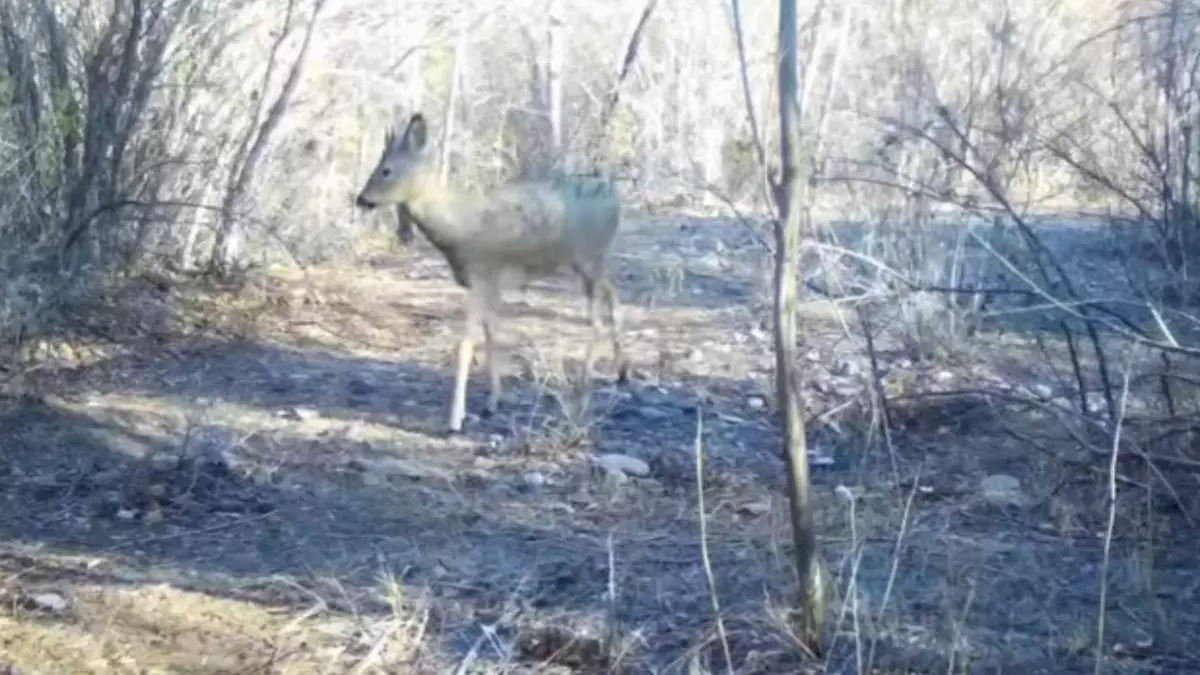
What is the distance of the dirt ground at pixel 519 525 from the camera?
5.59 m

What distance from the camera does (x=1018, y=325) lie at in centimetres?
1053

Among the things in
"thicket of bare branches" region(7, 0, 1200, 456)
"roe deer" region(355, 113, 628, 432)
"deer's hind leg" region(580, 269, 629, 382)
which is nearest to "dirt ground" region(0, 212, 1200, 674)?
"deer's hind leg" region(580, 269, 629, 382)

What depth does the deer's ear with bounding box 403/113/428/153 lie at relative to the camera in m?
8.93

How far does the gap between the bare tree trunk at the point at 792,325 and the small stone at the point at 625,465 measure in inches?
83.6

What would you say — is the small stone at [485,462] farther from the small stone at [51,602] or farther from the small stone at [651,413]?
the small stone at [51,602]

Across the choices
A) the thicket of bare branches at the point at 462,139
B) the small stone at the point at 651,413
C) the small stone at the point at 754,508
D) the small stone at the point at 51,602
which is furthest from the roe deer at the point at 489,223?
the small stone at the point at 51,602

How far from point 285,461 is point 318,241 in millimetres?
5262

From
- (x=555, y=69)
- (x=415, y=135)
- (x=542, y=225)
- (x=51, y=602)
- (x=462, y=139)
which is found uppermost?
(x=555, y=69)

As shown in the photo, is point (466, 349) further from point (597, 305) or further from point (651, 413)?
point (597, 305)

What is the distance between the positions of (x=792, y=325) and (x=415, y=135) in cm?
405

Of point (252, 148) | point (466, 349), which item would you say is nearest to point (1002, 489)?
point (466, 349)

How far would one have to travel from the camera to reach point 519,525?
6.89 metres

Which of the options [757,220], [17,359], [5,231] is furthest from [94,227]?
[757,220]

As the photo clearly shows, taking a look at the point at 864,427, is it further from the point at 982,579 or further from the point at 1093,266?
the point at 1093,266
